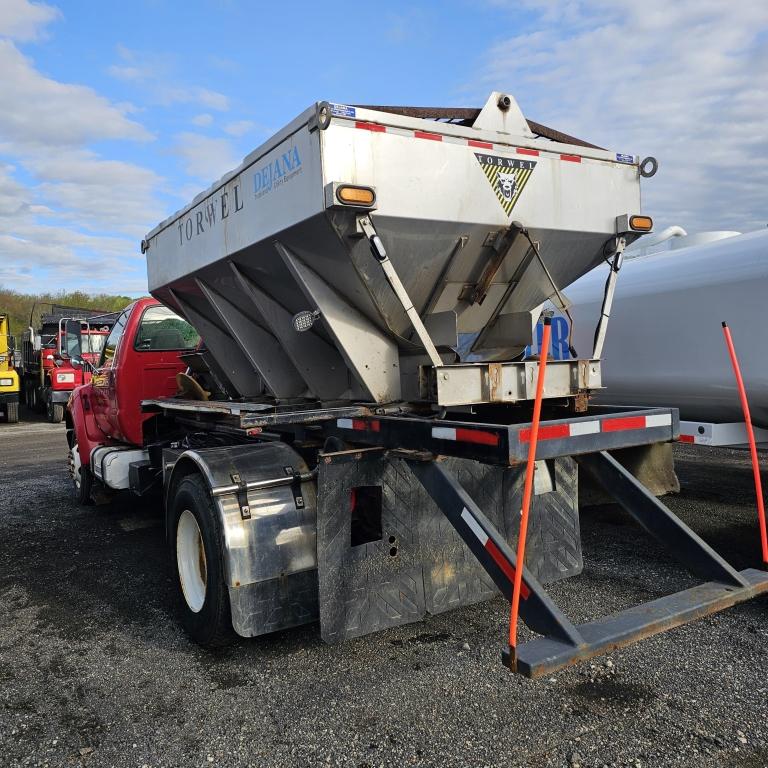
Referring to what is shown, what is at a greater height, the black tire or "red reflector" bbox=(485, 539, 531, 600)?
"red reflector" bbox=(485, 539, 531, 600)

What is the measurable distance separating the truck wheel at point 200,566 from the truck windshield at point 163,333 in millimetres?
2716

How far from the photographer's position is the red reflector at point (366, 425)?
3.52 m

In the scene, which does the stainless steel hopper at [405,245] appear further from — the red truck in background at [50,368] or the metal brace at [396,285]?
the red truck in background at [50,368]

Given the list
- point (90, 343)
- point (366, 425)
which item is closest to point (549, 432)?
point (366, 425)

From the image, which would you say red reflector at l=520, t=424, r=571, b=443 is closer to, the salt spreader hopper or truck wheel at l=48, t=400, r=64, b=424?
the salt spreader hopper

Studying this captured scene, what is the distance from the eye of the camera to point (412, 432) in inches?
129

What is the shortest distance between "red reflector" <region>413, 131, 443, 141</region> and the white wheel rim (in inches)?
101

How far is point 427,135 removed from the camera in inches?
142

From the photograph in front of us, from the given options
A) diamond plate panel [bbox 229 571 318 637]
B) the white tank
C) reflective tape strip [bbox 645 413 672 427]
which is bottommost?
diamond plate panel [bbox 229 571 318 637]

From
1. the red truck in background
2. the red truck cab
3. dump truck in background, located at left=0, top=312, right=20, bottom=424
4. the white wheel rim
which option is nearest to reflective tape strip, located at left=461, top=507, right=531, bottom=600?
the white wheel rim

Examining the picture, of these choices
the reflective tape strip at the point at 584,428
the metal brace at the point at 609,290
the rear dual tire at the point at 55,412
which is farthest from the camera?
the rear dual tire at the point at 55,412

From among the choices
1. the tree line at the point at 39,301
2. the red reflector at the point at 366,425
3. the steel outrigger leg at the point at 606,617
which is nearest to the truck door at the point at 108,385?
the red reflector at the point at 366,425

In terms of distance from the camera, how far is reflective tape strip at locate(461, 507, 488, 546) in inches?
112

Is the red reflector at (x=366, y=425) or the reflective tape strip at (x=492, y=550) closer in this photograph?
the reflective tape strip at (x=492, y=550)
